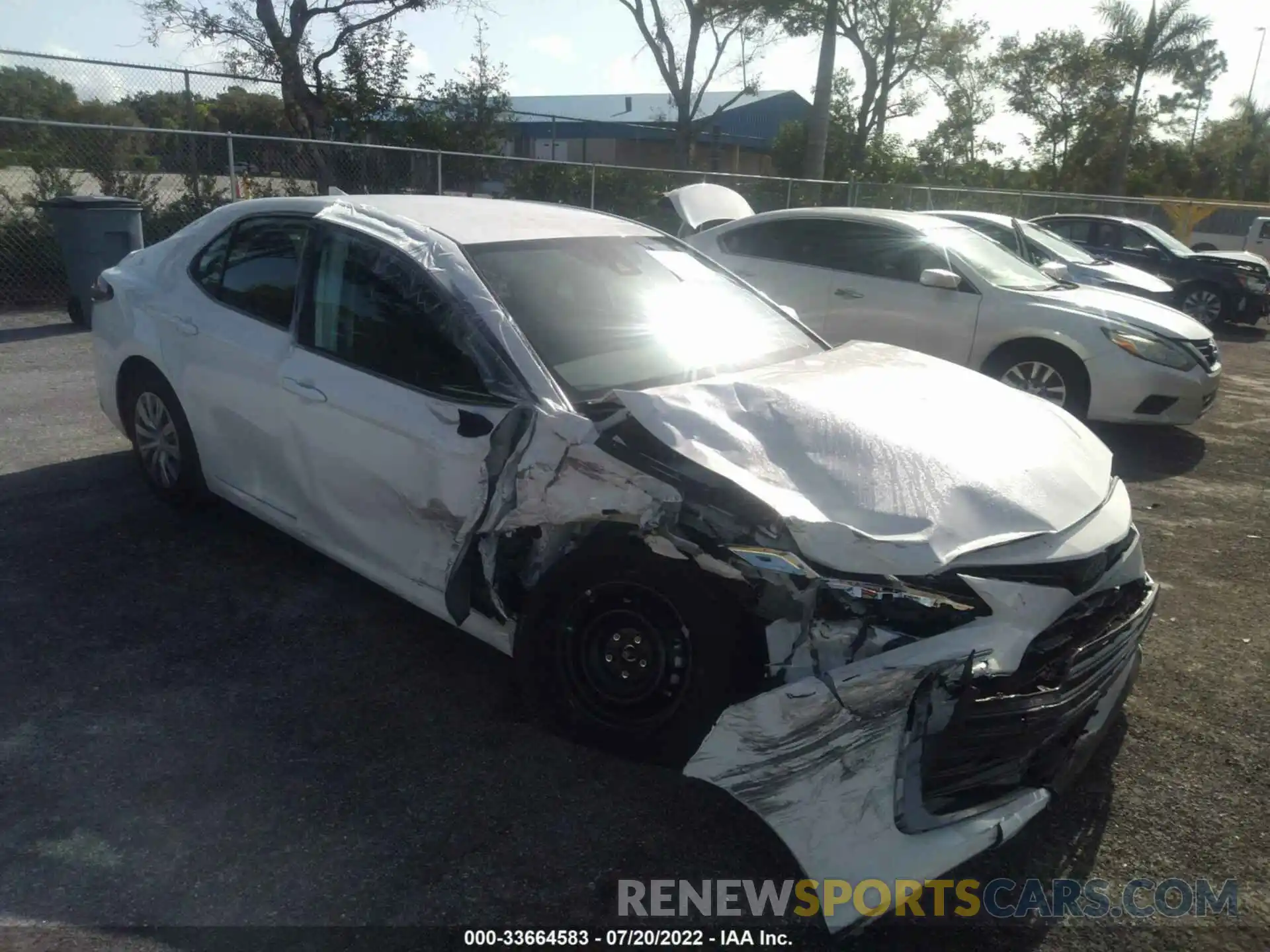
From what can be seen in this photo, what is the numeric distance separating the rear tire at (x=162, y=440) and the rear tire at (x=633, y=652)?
2.33 meters

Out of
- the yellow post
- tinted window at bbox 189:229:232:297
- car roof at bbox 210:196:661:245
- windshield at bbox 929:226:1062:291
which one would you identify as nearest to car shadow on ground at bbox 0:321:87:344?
tinted window at bbox 189:229:232:297

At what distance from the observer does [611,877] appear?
256 centimetres

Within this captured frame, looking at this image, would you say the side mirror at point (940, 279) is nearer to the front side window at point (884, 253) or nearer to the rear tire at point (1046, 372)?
the front side window at point (884, 253)

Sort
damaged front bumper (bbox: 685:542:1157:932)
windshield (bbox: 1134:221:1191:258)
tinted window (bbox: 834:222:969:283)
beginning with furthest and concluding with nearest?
windshield (bbox: 1134:221:1191:258), tinted window (bbox: 834:222:969:283), damaged front bumper (bbox: 685:542:1157:932)

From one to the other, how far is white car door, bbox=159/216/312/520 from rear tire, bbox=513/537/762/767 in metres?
1.48

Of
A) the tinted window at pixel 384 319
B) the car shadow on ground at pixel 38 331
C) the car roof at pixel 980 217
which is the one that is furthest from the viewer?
the car roof at pixel 980 217

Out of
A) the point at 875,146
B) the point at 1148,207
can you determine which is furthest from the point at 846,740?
the point at 875,146

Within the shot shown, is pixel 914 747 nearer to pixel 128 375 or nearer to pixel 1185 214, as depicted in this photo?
pixel 128 375

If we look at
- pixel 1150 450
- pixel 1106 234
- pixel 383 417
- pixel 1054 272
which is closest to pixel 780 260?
pixel 1054 272

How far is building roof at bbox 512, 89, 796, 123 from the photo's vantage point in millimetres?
43500

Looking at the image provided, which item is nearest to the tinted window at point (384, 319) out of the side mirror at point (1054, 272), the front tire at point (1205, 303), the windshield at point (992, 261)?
the windshield at point (992, 261)

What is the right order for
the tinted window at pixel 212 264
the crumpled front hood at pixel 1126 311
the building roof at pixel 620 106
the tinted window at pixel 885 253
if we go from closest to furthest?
the tinted window at pixel 212 264 < the crumpled front hood at pixel 1126 311 < the tinted window at pixel 885 253 < the building roof at pixel 620 106

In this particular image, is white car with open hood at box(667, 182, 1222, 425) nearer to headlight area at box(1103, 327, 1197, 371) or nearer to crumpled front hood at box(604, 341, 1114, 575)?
headlight area at box(1103, 327, 1197, 371)

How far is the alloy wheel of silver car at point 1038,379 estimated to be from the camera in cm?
705
